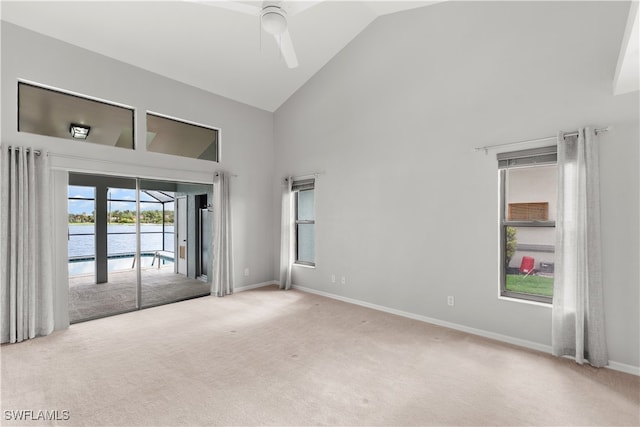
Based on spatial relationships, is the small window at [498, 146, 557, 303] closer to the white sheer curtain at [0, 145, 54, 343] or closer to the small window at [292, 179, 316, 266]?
the small window at [292, 179, 316, 266]

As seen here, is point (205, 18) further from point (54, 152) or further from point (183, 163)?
point (54, 152)

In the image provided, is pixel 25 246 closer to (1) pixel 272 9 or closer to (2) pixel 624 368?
(1) pixel 272 9

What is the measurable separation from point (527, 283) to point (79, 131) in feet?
19.4

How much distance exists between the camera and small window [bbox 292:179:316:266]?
561 centimetres

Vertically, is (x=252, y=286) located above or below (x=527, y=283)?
below

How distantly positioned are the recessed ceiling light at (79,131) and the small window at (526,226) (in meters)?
5.23

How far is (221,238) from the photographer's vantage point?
5262 millimetres

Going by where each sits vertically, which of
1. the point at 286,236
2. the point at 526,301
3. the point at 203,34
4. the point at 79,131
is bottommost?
the point at 526,301

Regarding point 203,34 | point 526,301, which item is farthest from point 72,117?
point 526,301

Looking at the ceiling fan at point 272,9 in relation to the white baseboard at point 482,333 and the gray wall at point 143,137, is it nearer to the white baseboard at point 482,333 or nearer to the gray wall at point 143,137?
the gray wall at point 143,137

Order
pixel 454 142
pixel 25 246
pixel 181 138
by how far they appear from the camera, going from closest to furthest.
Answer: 1. pixel 25 246
2. pixel 454 142
3. pixel 181 138

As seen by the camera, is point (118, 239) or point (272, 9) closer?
point (272, 9)

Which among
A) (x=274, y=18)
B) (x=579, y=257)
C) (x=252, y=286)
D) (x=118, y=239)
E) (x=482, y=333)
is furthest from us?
(x=252, y=286)

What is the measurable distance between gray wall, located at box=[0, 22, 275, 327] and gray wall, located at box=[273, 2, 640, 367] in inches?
46.8
